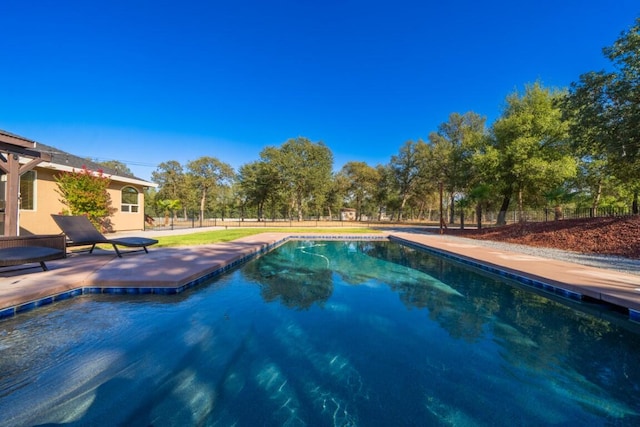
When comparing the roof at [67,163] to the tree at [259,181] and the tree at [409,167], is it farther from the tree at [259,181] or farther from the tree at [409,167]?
the tree at [409,167]

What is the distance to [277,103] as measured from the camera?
2416 cm

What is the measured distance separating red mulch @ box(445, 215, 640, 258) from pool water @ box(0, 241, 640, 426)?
6962mm

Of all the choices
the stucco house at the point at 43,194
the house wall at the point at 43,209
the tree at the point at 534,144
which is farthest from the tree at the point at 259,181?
the tree at the point at 534,144

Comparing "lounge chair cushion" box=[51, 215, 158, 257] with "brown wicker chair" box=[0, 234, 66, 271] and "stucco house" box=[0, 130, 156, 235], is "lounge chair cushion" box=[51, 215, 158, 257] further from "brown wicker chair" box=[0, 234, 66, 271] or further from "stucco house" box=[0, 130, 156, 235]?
"stucco house" box=[0, 130, 156, 235]

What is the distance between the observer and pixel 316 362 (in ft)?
9.81

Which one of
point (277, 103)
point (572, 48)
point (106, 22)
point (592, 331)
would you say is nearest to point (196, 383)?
point (592, 331)

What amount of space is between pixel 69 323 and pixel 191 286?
1.85 metres

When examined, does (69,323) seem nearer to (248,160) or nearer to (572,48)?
(572,48)

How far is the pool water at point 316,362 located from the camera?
2160mm

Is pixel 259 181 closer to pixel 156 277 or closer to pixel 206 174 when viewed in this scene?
pixel 206 174

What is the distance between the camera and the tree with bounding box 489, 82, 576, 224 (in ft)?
47.0

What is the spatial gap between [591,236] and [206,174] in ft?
126

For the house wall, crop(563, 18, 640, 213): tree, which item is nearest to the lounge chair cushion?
the house wall

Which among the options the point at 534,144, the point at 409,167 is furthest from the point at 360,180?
the point at 534,144
